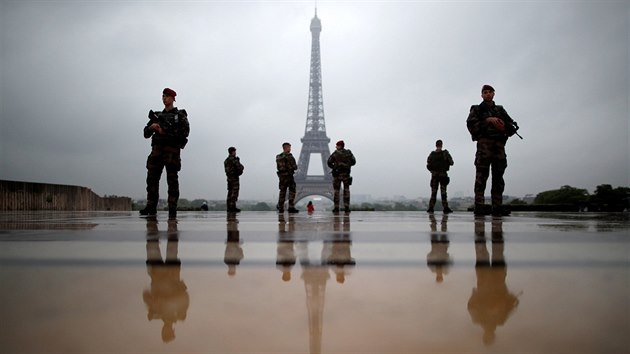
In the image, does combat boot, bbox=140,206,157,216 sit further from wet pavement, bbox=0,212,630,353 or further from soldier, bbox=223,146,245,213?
wet pavement, bbox=0,212,630,353

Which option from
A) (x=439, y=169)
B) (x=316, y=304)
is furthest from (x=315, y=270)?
(x=439, y=169)

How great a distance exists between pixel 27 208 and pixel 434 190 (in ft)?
43.3

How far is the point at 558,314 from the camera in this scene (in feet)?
2.37

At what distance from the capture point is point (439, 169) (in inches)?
391

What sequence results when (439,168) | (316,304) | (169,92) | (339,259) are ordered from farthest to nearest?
(439,168)
(169,92)
(339,259)
(316,304)

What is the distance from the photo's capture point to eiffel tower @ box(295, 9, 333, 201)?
4481 cm

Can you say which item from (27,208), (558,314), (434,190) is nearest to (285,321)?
(558,314)

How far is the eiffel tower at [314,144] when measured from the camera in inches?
1764

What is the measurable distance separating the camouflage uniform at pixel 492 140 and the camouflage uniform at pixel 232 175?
612 centimetres

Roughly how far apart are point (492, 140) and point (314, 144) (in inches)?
1845

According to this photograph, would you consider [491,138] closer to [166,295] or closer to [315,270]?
[315,270]

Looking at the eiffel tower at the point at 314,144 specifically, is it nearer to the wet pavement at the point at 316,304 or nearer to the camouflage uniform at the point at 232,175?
the camouflage uniform at the point at 232,175

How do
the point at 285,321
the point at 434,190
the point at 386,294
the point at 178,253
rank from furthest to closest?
the point at 434,190
the point at 178,253
the point at 386,294
the point at 285,321

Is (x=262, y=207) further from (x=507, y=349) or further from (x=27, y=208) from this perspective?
(x=507, y=349)
